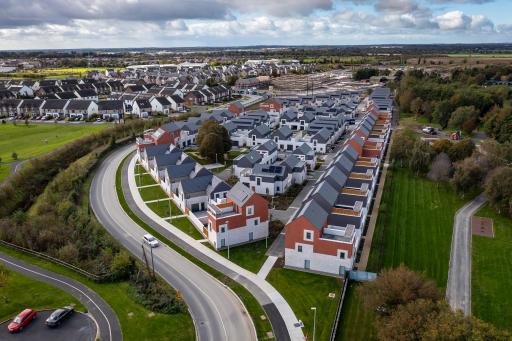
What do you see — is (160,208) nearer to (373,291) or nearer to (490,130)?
(373,291)

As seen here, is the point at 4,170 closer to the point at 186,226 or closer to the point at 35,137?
the point at 35,137

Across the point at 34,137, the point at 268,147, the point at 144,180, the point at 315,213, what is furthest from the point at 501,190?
the point at 34,137

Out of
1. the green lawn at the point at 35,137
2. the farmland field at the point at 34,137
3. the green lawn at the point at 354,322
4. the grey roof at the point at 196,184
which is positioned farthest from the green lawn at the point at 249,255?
the green lawn at the point at 35,137

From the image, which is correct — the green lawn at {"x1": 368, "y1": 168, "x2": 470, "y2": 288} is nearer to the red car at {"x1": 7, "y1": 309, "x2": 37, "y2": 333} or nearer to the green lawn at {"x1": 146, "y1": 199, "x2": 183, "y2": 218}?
the green lawn at {"x1": 146, "y1": 199, "x2": 183, "y2": 218}

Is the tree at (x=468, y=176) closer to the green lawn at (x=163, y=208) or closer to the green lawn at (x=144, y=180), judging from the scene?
A: the green lawn at (x=163, y=208)

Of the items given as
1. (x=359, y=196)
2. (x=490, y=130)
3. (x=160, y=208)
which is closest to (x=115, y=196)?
(x=160, y=208)

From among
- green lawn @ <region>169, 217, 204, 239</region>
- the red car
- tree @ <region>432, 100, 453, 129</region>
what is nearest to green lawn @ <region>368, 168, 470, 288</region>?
green lawn @ <region>169, 217, 204, 239</region>
